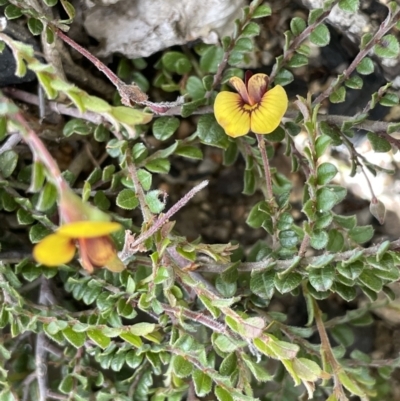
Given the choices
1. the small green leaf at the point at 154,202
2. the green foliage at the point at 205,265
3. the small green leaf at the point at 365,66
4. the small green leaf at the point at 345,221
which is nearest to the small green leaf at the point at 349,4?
the green foliage at the point at 205,265

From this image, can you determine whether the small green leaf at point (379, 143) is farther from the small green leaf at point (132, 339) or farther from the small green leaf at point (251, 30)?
the small green leaf at point (132, 339)

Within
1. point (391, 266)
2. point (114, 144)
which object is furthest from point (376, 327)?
point (114, 144)

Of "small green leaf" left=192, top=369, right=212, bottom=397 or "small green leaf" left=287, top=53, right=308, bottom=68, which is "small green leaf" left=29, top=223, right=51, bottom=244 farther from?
"small green leaf" left=287, top=53, right=308, bottom=68

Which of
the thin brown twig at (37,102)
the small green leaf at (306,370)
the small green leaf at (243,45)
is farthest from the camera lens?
the thin brown twig at (37,102)

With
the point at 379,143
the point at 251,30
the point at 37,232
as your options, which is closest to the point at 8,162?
the point at 37,232

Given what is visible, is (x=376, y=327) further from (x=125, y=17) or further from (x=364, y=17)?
(x=125, y=17)

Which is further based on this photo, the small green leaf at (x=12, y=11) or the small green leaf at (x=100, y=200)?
the small green leaf at (x=100, y=200)
